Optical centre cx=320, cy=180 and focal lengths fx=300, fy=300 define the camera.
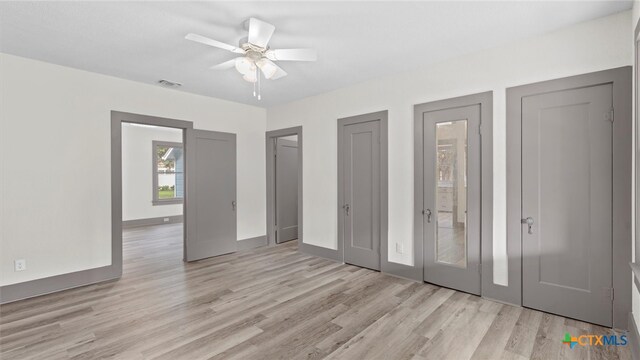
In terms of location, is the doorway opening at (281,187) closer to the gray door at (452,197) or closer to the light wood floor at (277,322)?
the light wood floor at (277,322)

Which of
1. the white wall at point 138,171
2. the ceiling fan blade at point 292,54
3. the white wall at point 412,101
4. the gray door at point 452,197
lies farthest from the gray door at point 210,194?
the white wall at point 138,171

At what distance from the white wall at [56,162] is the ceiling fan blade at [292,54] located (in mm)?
2625

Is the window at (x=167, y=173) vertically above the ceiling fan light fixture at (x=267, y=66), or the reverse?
the ceiling fan light fixture at (x=267, y=66)

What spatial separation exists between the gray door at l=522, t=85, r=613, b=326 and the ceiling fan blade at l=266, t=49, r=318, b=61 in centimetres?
216

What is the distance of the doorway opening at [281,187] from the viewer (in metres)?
5.81

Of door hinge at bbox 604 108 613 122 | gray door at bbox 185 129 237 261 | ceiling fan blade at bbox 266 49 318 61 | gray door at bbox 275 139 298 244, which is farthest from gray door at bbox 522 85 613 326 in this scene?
gray door at bbox 185 129 237 261

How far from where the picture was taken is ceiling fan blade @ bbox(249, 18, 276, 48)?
8.09ft

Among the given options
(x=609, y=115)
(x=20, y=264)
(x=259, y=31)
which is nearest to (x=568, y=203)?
(x=609, y=115)

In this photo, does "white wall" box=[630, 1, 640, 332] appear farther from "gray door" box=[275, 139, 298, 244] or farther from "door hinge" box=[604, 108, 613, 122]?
"gray door" box=[275, 139, 298, 244]

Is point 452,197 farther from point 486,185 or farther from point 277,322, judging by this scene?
point 277,322

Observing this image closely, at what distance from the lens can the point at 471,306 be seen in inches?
120

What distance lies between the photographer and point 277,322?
109 inches

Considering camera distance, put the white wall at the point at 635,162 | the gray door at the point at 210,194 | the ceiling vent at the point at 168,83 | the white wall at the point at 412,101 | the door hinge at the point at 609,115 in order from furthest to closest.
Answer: the gray door at the point at 210,194, the ceiling vent at the point at 168,83, the white wall at the point at 412,101, the door hinge at the point at 609,115, the white wall at the point at 635,162

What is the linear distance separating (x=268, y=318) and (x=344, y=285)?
45.7 inches
